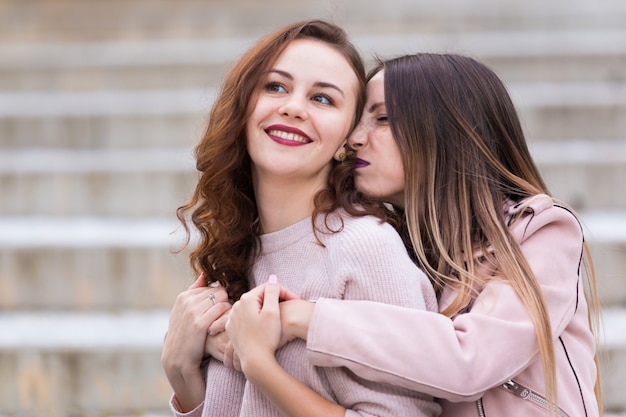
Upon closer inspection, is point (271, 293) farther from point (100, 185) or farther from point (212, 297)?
point (100, 185)

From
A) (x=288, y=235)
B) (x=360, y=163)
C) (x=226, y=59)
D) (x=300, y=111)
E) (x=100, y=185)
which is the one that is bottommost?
(x=100, y=185)

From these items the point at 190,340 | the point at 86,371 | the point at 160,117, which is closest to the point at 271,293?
the point at 190,340

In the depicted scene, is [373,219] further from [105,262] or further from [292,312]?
[105,262]

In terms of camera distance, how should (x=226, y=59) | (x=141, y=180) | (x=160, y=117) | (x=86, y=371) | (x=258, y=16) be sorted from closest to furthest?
(x=86, y=371)
(x=141, y=180)
(x=160, y=117)
(x=226, y=59)
(x=258, y=16)

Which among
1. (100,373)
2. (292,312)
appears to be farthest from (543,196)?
(100,373)

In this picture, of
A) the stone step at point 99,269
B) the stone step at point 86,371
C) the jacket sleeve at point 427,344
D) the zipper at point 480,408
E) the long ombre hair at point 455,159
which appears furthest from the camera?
the stone step at point 99,269

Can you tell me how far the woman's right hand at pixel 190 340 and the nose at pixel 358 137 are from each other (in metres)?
0.37

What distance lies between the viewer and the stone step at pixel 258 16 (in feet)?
16.7

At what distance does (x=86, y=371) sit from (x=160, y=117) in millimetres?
1383

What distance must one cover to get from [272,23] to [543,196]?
12.6 feet

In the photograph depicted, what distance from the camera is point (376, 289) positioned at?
148 cm

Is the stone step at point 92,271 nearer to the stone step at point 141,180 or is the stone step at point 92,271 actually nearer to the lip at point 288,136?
the stone step at point 141,180

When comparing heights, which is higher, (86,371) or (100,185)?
(100,185)

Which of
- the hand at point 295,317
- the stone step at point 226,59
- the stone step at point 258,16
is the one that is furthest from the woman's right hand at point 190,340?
the stone step at point 258,16
